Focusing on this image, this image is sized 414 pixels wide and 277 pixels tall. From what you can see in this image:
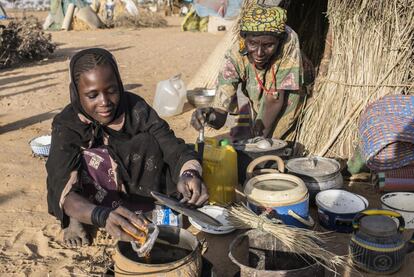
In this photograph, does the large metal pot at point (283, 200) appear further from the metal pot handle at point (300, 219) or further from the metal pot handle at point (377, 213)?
the metal pot handle at point (377, 213)

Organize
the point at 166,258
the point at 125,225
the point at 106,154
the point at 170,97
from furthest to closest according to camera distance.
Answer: the point at 170,97
the point at 106,154
the point at 166,258
the point at 125,225

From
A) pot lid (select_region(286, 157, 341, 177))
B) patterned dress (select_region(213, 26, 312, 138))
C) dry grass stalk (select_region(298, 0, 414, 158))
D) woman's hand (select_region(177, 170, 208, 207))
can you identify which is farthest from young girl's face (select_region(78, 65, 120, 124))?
dry grass stalk (select_region(298, 0, 414, 158))

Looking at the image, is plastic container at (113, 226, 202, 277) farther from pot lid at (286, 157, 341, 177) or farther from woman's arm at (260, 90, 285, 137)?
woman's arm at (260, 90, 285, 137)

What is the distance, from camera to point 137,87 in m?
6.95

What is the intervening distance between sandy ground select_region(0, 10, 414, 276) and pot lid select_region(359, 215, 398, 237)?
33cm

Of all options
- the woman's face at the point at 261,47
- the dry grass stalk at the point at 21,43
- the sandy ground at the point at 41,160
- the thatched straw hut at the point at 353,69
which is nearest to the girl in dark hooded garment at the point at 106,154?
the sandy ground at the point at 41,160

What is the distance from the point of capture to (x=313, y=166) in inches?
119

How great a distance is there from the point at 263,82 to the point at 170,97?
1.81m

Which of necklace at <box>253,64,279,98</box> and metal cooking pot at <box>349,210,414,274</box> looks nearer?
metal cooking pot at <box>349,210,414,274</box>

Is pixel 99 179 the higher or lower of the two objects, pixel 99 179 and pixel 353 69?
the lower

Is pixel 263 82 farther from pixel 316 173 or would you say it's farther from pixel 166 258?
pixel 166 258

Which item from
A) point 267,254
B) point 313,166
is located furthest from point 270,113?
point 267,254

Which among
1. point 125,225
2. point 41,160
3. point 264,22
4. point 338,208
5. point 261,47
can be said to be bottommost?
point 41,160

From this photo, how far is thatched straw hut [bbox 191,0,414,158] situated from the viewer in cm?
352
